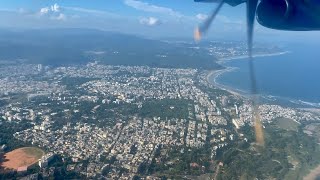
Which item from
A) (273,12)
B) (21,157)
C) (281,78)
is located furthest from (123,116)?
(281,78)

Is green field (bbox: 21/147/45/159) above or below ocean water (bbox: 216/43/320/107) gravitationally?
above

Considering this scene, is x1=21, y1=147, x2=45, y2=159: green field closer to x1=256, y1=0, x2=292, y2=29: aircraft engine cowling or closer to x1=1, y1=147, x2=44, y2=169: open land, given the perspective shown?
x1=1, y1=147, x2=44, y2=169: open land

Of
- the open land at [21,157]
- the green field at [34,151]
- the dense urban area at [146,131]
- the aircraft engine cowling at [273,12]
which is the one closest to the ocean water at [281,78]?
the dense urban area at [146,131]

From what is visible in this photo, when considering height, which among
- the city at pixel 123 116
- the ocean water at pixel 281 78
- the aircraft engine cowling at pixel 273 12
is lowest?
the ocean water at pixel 281 78

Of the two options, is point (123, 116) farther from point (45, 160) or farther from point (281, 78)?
point (281, 78)

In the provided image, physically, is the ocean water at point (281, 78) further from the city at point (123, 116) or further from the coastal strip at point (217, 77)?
the city at point (123, 116)

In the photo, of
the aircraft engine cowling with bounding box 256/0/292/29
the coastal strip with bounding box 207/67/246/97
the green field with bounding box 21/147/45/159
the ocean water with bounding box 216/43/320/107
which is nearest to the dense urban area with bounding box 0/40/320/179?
the green field with bounding box 21/147/45/159
